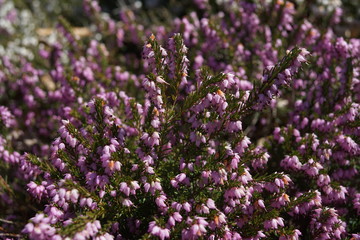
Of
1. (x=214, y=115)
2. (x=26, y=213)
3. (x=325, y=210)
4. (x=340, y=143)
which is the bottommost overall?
(x=26, y=213)

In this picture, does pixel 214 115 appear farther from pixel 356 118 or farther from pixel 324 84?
pixel 324 84

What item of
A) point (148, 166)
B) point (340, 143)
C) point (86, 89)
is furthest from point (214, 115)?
point (86, 89)

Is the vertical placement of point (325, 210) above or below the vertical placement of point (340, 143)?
below

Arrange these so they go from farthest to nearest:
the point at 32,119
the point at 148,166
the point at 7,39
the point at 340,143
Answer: the point at 7,39 < the point at 32,119 < the point at 340,143 < the point at 148,166

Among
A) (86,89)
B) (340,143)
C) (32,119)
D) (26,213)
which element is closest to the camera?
(340,143)

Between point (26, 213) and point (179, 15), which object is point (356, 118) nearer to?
point (26, 213)

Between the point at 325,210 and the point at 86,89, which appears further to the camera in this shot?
the point at 86,89
